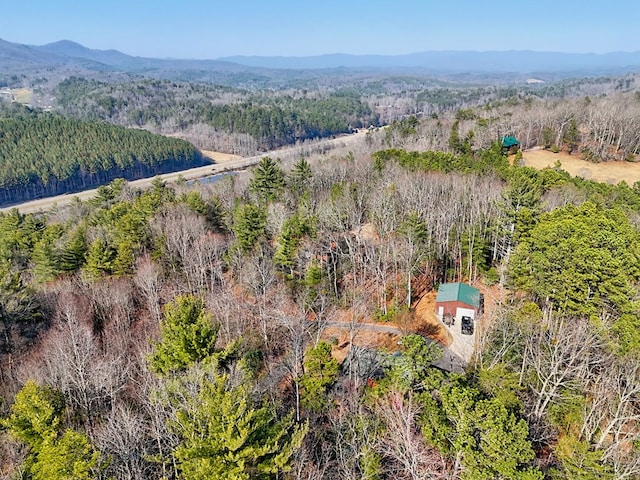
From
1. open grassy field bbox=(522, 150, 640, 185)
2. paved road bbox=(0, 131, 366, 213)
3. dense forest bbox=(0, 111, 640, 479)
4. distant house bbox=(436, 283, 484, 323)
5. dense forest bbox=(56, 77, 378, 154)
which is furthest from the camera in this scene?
dense forest bbox=(56, 77, 378, 154)

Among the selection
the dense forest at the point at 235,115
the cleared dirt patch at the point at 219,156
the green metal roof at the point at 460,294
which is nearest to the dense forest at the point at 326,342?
the green metal roof at the point at 460,294

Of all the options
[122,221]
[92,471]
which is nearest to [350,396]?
[92,471]

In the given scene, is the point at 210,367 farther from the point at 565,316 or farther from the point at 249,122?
the point at 249,122

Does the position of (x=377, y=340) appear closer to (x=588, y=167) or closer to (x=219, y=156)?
(x=588, y=167)

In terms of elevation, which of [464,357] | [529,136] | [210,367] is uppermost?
[529,136]

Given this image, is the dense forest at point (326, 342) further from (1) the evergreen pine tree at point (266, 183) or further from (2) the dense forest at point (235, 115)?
(2) the dense forest at point (235, 115)

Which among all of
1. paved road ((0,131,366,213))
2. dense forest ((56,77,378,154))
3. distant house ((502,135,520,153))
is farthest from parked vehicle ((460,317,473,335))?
dense forest ((56,77,378,154))

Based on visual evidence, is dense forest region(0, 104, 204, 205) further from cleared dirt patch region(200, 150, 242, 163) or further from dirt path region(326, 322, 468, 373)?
dirt path region(326, 322, 468, 373)
